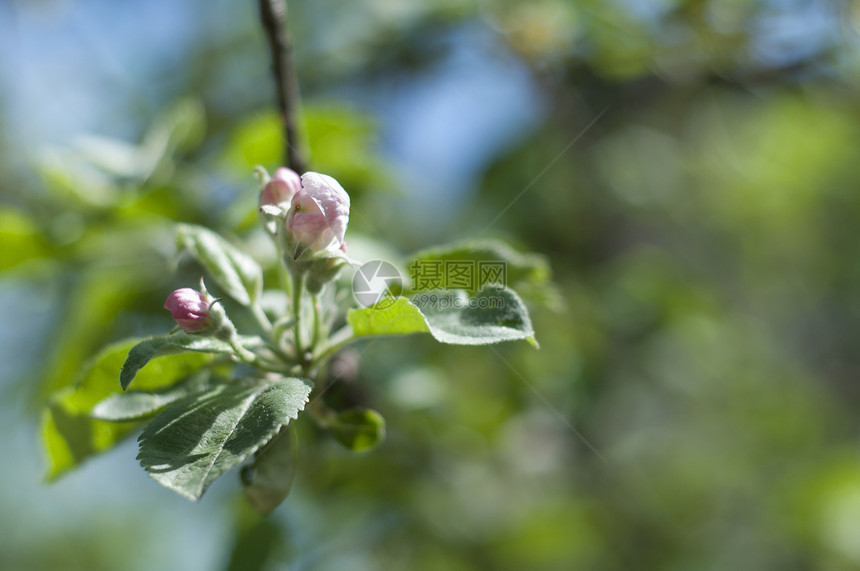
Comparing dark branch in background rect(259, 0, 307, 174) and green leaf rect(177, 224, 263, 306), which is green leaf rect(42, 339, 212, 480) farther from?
dark branch in background rect(259, 0, 307, 174)

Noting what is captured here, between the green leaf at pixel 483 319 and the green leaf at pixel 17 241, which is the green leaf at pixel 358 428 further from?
the green leaf at pixel 17 241

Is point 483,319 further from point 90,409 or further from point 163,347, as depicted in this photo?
point 90,409

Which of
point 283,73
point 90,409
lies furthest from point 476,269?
point 90,409

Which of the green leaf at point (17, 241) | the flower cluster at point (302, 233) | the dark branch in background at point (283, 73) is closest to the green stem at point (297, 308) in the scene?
the flower cluster at point (302, 233)

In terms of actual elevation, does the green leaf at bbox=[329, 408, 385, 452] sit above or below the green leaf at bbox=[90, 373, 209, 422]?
below

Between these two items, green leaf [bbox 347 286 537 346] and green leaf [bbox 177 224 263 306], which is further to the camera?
green leaf [bbox 177 224 263 306]

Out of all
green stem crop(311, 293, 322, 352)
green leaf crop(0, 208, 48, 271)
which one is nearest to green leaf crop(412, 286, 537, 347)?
green stem crop(311, 293, 322, 352)
